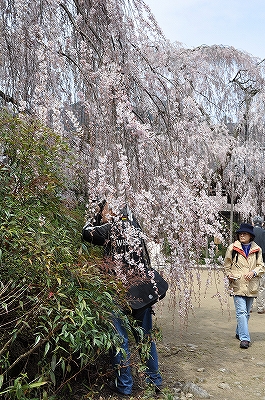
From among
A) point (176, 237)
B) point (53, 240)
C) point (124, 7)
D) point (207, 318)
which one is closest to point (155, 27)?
point (124, 7)

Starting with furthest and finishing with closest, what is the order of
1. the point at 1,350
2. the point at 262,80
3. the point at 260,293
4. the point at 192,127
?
the point at 262,80, the point at 260,293, the point at 192,127, the point at 1,350

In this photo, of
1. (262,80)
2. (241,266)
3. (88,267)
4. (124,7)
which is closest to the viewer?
(88,267)

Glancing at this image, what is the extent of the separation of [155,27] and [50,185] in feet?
5.65

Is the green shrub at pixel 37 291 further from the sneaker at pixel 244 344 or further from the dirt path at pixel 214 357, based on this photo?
the sneaker at pixel 244 344

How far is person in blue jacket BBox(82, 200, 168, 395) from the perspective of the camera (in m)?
2.95

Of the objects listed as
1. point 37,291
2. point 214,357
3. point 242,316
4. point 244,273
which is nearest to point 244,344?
point 242,316

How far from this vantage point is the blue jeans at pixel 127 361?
2965 mm

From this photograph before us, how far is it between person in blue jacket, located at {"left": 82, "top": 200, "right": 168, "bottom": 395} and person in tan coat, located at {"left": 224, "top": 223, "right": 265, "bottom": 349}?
1770 millimetres

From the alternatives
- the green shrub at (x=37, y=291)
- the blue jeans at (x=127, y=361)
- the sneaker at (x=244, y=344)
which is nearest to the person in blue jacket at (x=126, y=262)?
the blue jeans at (x=127, y=361)

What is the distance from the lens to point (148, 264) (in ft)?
10.5

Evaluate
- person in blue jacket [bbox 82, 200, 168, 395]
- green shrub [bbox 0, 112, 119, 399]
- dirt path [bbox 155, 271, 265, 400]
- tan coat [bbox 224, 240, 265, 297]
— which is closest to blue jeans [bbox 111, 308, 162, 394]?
person in blue jacket [bbox 82, 200, 168, 395]

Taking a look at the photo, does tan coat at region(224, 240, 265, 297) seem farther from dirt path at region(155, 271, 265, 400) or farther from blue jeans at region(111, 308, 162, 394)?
blue jeans at region(111, 308, 162, 394)

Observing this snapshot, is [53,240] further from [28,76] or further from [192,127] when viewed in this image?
[192,127]

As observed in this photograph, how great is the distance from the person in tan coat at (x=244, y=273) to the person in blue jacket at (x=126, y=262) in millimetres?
1770
